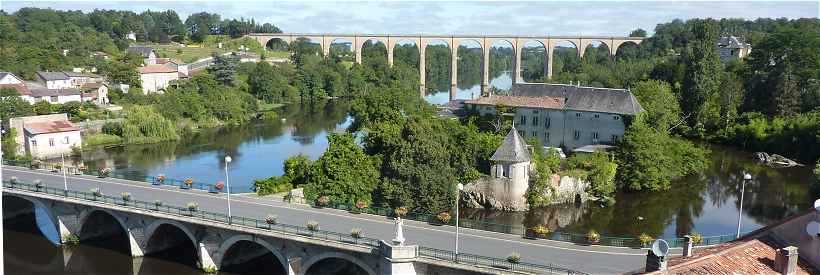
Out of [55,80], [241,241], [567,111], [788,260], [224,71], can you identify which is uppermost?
[224,71]

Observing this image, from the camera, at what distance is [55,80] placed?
Result: 3691 inches

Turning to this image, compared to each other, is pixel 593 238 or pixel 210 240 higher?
pixel 593 238

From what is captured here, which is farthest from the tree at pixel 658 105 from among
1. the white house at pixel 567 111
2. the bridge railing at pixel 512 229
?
the bridge railing at pixel 512 229

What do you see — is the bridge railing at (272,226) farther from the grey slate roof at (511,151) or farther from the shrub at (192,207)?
the grey slate roof at (511,151)

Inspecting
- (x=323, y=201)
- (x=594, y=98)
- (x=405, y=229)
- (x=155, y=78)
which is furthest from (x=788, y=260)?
(x=155, y=78)

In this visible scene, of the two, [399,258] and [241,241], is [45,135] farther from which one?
[399,258]

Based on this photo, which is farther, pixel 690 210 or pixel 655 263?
pixel 690 210

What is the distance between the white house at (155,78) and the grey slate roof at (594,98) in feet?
232

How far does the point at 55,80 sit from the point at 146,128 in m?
24.5

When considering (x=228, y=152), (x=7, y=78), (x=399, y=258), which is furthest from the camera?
(x=7, y=78)

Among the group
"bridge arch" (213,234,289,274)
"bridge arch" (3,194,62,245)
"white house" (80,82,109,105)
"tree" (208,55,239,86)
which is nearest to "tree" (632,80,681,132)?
"bridge arch" (213,234,289,274)

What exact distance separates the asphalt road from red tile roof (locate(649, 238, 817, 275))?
9.11 m

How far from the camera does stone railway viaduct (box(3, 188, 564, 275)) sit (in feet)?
95.0

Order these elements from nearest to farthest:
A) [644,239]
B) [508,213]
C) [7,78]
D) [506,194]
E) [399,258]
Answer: [399,258] → [644,239] → [508,213] → [506,194] → [7,78]
